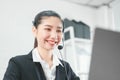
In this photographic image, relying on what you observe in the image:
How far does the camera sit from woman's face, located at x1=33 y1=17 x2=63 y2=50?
1.26 m

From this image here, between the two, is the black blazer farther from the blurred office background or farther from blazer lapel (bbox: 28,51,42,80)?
the blurred office background

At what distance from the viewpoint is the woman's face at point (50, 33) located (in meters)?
1.26

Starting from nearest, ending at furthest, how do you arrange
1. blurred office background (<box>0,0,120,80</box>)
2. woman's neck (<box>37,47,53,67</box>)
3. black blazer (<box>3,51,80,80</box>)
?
1. black blazer (<box>3,51,80,80</box>)
2. woman's neck (<box>37,47,53,67</box>)
3. blurred office background (<box>0,0,120,80</box>)

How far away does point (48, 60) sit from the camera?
1.33 meters

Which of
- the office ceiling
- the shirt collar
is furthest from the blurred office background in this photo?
the shirt collar

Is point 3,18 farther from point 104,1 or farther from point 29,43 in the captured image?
point 104,1

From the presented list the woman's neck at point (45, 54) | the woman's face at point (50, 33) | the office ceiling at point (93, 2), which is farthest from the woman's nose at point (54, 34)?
the office ceiling at point (93, 2)

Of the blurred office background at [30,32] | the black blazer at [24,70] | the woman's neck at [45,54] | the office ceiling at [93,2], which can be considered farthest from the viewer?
the office ceiling at [93,2]

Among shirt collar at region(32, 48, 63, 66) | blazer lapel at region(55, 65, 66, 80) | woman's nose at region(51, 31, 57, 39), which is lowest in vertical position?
blazer lapel at region(55, 65, 66, 80)

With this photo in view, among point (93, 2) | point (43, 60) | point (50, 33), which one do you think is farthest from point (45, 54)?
point (93, 2)

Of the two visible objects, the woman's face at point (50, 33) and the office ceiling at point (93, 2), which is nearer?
the woman's face at point (50, 33)

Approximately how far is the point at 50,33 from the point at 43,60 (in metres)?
0.18

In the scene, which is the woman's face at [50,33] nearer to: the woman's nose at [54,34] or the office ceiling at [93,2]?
the woman's nose at [54,34]

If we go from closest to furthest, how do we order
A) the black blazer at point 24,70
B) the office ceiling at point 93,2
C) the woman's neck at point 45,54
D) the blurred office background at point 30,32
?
the black blazer at point 24,70 → the woman's neck at point 45,54 → the blurred office background at point 30,32 → the office ceiling at point 93,2
